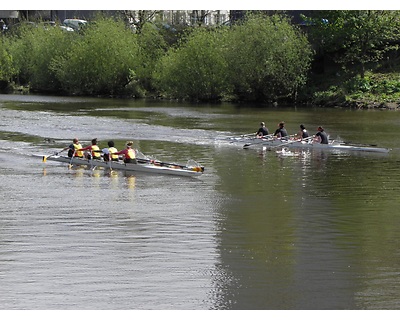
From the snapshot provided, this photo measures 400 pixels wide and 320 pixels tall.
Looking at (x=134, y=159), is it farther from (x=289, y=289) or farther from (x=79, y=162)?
(x=289, y=289)

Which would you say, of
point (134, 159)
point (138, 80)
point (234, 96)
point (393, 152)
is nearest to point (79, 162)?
point (134, 159)

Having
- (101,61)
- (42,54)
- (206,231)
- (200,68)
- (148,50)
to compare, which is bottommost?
(206,231)

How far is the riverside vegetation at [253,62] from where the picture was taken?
67.5m

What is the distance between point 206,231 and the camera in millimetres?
22078

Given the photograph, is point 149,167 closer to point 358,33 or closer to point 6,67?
point 358,33

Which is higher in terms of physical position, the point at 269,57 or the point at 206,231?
the point at 269,57

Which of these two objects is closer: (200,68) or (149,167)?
(149,167)

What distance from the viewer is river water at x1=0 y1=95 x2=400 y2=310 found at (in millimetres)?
16719

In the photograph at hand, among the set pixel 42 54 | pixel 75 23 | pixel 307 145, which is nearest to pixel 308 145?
pixel 307 145

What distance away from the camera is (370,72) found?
6919cm

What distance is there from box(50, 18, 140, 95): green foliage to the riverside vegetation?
105 mm

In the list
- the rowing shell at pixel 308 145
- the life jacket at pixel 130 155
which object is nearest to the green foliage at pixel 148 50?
the rowing shell at pixel 308 145

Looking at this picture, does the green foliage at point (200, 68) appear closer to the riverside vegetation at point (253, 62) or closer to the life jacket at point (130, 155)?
the riverside vegetation at point (253, 62)

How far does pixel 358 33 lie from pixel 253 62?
9166 millimetres
